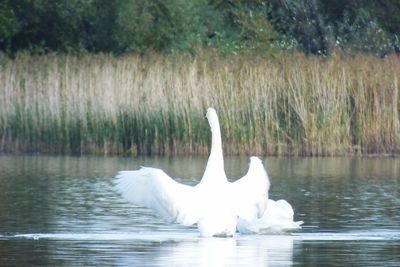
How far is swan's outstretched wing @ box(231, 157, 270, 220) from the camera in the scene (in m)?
14.1

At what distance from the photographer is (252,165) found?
14227mm

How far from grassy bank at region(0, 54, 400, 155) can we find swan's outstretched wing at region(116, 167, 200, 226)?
1114 cm

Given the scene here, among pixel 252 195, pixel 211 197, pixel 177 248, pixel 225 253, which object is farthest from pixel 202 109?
pixel 225 253

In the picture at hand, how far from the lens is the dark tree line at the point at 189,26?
3288 cm

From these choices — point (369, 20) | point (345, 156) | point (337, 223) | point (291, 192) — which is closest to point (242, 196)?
point (337, 223)

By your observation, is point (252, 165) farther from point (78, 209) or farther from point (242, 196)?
point (78, 209)

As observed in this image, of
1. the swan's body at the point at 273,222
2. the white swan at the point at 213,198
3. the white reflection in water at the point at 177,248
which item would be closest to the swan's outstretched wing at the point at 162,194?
the white swan at the point at 213,198

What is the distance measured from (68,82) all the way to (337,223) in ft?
38.9

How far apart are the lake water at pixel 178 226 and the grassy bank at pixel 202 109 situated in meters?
1.45

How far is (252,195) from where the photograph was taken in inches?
556

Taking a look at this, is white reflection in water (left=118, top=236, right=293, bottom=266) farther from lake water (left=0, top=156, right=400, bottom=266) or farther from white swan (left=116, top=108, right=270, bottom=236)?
white swan (left=116, top=108, right=270, bottom=236)

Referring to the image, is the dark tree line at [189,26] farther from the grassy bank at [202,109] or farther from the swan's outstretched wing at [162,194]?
the swan's outstretched wing at [162,194]

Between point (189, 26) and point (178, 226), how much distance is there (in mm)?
18438

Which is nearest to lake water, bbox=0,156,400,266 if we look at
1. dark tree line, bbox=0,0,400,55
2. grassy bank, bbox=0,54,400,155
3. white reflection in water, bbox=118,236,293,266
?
white reflection in water, bbox=118,236,293,266
